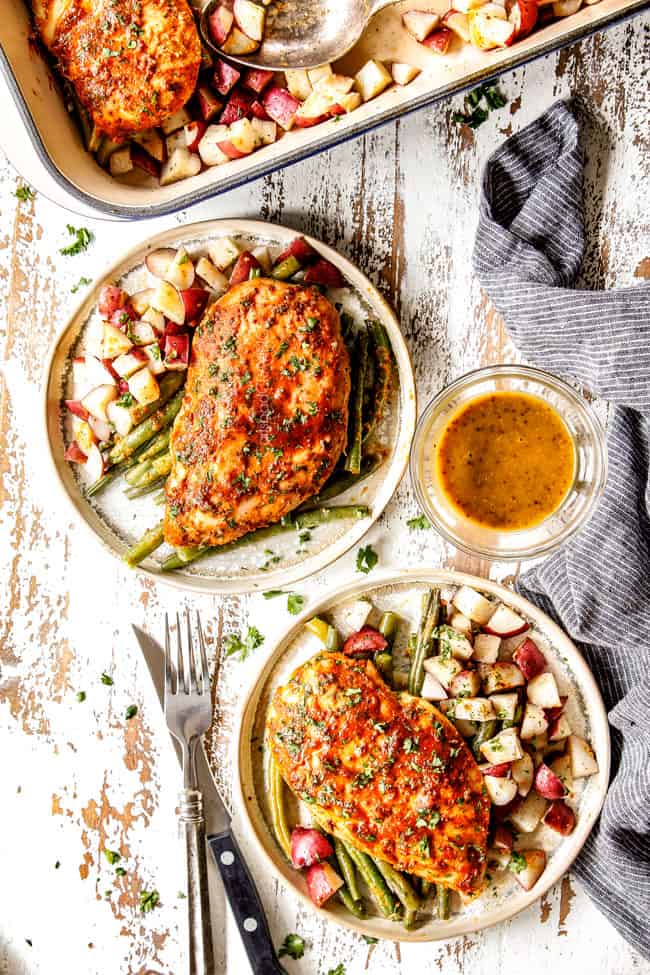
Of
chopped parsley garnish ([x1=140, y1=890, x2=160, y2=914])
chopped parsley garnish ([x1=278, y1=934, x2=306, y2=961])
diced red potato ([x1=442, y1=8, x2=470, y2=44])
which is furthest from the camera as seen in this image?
chopped parsley garnish ([x1=140, y1=890, x2=160, y2=914])

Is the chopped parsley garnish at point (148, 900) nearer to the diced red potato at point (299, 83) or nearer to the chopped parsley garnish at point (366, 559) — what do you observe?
the chopped parsley garnish at point (366, 559)

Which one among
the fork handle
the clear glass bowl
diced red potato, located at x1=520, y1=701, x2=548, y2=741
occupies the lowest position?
the fork handle

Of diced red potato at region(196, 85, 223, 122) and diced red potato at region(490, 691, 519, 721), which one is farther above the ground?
diced red potato at region(196, 85, 223, 122)

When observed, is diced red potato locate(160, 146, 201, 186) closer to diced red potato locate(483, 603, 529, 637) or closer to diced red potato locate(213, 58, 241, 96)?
diced red potato locate(213, 58, 241, 96)

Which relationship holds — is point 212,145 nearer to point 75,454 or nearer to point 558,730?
point 75,454

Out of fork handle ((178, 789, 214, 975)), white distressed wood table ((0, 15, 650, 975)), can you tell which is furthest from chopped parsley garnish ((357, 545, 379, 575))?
fork handle ((178, 789, 214, 975))

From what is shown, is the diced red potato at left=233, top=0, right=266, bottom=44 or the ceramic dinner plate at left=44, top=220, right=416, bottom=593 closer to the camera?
the diced red potato at left=233, top=0, right=266, bottom=44

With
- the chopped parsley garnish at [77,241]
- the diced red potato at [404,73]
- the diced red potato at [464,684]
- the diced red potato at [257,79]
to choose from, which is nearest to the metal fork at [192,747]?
the diced red potato at [464,684]

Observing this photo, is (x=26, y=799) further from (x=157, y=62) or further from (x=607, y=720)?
(x=157, y=62)
